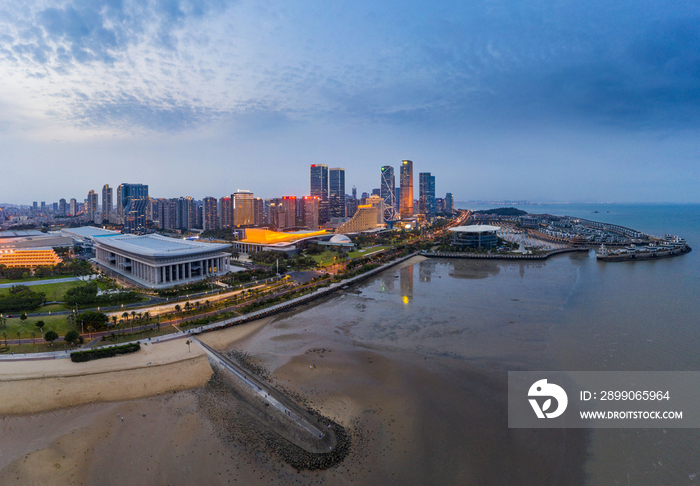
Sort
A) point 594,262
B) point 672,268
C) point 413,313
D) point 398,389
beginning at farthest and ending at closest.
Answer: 1. point 594,262
2. point 672,268
3. point 413,313
4. point 398,389

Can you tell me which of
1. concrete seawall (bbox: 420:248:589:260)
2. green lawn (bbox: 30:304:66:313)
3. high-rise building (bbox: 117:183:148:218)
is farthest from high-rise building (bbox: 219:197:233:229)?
green lawn (bbox: 30:304:66:313)

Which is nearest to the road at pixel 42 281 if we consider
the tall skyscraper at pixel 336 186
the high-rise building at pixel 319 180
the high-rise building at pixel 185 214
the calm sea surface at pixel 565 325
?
the calm sea surface at pixel 565 325

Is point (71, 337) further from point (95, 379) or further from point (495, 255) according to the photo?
point (495, 255)

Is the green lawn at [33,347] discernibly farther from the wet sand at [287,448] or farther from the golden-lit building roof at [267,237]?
the golden-lit building roof at [267,237]

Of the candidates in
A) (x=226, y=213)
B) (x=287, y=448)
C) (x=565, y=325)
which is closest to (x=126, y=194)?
(x=226, y=213)

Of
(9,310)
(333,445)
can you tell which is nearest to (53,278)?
(9,310)

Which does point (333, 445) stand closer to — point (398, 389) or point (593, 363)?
point (398, 389)
